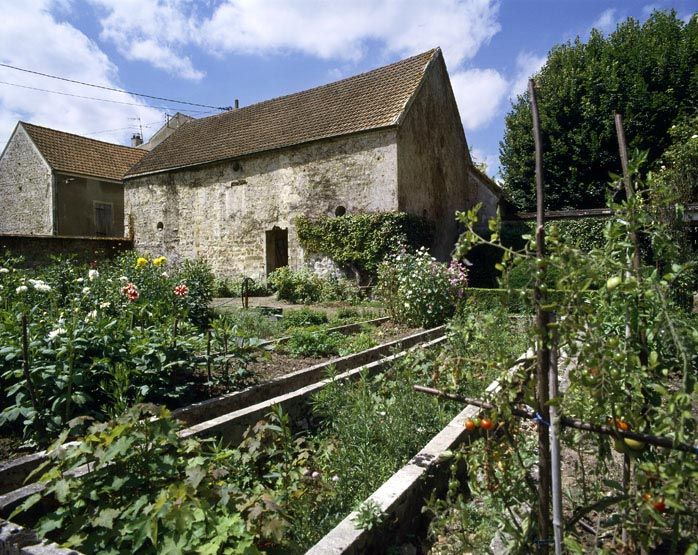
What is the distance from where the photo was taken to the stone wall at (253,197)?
12.9 m

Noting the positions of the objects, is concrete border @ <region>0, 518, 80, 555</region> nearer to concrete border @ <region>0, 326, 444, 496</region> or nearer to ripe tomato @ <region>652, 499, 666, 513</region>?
concrete border @ <region>0, 326, 444, 496</region>

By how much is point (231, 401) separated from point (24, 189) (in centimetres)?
2335

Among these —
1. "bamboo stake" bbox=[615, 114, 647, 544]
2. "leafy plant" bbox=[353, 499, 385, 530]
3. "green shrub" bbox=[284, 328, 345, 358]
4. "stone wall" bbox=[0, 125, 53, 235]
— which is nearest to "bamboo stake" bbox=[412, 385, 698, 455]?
"bamboo stake" bbox=[615, 114, 647, 544]

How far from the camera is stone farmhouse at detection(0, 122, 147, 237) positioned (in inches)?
793

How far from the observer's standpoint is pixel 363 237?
1264 centimetres

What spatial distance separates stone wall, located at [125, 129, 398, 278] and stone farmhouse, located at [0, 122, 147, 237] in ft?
12.9

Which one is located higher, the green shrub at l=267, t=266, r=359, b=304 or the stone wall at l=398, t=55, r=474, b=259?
the stone wall at l=398, t=55, r=474, b=259

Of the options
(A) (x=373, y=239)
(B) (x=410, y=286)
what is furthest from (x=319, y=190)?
(B) (x=410, y=286)

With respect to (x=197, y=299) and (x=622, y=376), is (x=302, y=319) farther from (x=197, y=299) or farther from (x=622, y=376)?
(x=622, y=376)

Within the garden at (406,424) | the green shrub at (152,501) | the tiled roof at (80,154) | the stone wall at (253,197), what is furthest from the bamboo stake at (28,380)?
the tiled roof at (80,154)

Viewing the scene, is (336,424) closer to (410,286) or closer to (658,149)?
(410,286)

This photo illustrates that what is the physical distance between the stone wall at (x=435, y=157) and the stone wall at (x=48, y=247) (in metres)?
9.05

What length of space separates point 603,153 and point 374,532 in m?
19.3

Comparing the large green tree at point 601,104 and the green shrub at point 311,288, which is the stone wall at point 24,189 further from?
the large green tree at point 601,104
